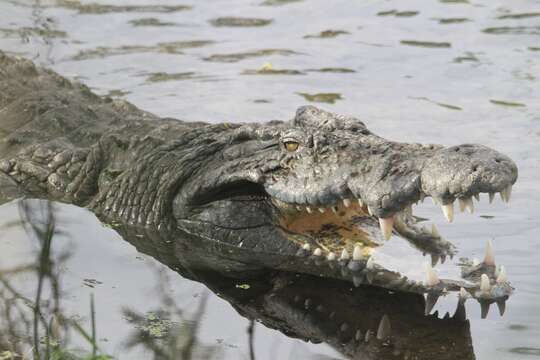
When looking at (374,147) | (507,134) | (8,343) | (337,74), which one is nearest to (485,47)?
(337,74)

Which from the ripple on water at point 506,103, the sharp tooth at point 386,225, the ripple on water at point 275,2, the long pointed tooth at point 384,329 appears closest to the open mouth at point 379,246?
the sharp tooth at point 386,225

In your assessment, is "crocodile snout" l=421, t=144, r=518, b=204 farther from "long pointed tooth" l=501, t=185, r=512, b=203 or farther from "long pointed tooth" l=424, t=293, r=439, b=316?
"long pointed tooth" l=424, t=293, r=439, b=316

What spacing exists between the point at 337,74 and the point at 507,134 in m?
2.34

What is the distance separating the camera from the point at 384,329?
18.1 feet

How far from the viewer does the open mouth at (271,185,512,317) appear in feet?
18.7

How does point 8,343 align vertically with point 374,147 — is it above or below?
below

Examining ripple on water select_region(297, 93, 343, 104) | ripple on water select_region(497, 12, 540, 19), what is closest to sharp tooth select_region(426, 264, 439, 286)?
ripple on water select_region(297, 93, 343, 104)

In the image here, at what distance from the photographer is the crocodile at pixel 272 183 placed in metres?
5.54

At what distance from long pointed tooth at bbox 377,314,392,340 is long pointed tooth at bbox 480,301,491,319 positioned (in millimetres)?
494

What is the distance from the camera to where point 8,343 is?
511cm

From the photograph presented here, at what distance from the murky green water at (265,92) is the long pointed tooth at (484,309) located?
0.05 m

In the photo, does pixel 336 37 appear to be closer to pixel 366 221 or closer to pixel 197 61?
pixel 197 61

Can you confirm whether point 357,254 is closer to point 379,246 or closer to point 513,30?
point 379,246

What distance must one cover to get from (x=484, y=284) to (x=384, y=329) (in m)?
0.60
